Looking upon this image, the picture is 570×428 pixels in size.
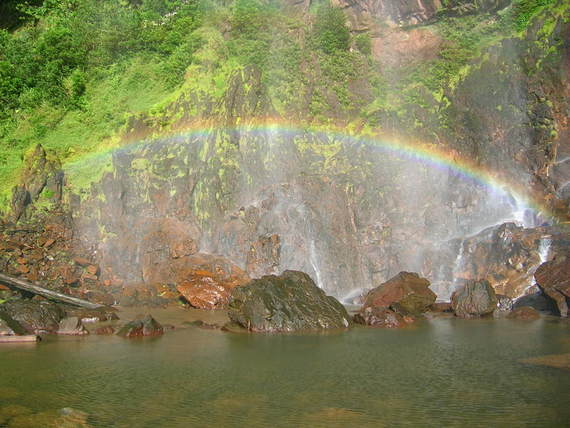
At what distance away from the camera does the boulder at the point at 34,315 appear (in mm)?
17516

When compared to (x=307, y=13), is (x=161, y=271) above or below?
below

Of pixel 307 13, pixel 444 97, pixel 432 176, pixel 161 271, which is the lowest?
pixel 161 271

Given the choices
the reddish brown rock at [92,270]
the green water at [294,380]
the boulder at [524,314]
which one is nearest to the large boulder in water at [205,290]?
the reddish brown rock at [92,270]

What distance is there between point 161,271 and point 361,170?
1272cm

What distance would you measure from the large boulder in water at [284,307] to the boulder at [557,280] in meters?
8.49

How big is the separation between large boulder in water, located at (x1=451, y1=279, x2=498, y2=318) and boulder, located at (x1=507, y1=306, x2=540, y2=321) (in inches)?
29.5

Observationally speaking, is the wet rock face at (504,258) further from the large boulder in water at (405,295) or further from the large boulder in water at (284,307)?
the large boulder in water at (284,307)

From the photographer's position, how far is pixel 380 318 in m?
19.8

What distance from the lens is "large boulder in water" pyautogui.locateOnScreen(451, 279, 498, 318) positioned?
22281 mm

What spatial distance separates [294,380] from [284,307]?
7228 mm

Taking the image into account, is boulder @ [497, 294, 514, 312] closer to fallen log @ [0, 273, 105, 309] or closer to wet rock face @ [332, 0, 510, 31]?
fallen log @ [0, 273, 105, 309]

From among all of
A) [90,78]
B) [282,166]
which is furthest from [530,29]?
[90,78]

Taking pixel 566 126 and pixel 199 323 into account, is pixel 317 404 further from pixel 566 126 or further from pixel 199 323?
pixel 566 126

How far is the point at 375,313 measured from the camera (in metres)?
20.0
